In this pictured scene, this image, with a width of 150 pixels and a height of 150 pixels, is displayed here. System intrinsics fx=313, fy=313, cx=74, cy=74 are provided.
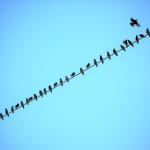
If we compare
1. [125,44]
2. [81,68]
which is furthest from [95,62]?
[125,44]

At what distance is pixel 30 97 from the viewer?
21578mm

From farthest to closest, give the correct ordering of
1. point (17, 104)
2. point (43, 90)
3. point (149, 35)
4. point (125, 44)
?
point (17, 104) < point (43, 90) < point (125, 44) < point (149, 35)

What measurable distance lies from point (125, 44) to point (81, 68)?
322cm

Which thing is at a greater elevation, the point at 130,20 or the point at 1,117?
the point at 130,20

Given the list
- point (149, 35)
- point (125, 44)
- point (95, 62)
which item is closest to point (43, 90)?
point (95, 62)

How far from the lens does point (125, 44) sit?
64.7 feet

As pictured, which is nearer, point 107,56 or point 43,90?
point 107,56

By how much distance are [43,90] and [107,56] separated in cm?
518

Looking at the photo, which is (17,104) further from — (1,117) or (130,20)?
(130,20)

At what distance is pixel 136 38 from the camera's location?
19.0 m

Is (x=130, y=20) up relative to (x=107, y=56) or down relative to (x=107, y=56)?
up

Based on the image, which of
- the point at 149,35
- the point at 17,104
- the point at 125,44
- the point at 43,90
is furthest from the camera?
the point at 17,104

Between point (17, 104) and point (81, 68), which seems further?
point (17, 104)

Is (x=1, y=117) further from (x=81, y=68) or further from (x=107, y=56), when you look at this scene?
(x=107, y=56)
